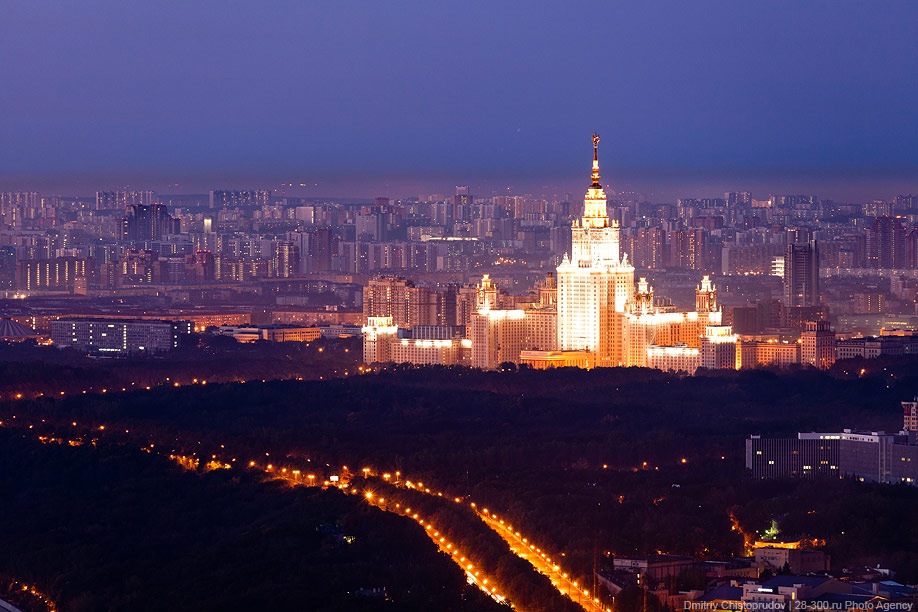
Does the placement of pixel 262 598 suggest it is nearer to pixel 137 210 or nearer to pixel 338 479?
pixel 338 479

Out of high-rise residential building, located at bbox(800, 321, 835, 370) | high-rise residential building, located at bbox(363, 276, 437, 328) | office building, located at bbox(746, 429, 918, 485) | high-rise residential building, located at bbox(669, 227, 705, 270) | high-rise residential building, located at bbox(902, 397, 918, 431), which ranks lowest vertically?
office building, located at bbox(746, 429, 918, 485)

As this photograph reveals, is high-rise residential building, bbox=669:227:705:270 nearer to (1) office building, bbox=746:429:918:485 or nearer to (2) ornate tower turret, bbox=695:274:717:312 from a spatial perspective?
(2) ornate tower turret, bbox=695:274:717:312

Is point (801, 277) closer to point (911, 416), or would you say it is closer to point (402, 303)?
point (402, 303)

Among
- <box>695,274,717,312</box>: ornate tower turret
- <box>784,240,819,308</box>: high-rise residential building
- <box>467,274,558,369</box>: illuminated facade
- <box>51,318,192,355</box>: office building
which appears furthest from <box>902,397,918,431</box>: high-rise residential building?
<box>51,318,192,355</box>: office building

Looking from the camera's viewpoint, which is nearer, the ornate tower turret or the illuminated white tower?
the illuminated white tower

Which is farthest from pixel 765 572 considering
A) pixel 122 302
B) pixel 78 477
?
pixel 122 302

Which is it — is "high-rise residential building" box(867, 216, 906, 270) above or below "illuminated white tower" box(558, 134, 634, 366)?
above

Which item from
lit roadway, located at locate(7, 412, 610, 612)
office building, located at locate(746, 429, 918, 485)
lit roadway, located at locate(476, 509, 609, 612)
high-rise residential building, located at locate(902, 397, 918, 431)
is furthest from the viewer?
high-rise residential building, located at locate(902, 397, 918, 431)
